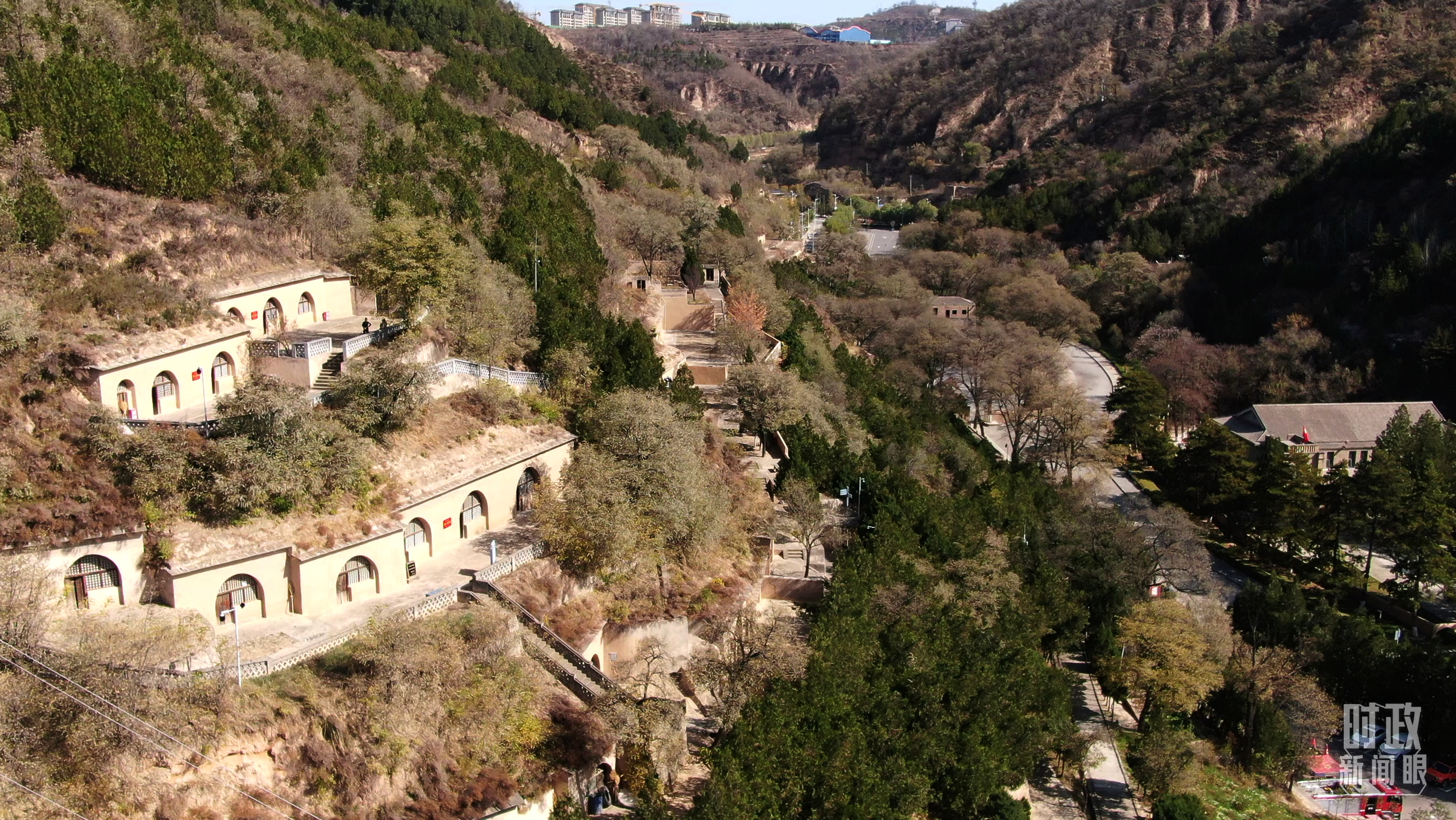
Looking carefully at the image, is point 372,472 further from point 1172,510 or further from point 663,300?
point 1172,510

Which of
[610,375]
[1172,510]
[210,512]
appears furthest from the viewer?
[1172,510]

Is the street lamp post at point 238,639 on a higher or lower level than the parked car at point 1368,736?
higher

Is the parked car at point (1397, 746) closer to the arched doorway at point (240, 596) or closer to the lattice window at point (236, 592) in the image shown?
the arched doorway at point (240, 596)

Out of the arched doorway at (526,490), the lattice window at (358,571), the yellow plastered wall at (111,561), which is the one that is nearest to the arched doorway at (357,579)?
the lattice window at (358,571)

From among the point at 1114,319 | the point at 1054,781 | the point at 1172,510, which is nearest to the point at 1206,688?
the point at 1054,781

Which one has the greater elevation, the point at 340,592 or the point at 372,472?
the point at 372,472

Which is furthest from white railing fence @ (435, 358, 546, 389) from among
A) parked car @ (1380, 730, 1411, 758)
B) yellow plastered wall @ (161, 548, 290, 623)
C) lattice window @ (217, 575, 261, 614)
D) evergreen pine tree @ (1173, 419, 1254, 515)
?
evergreen pine tree @ (1173, 419, 1254, 515)

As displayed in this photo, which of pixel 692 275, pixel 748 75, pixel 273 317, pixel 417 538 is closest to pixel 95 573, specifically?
pixel 417 538
